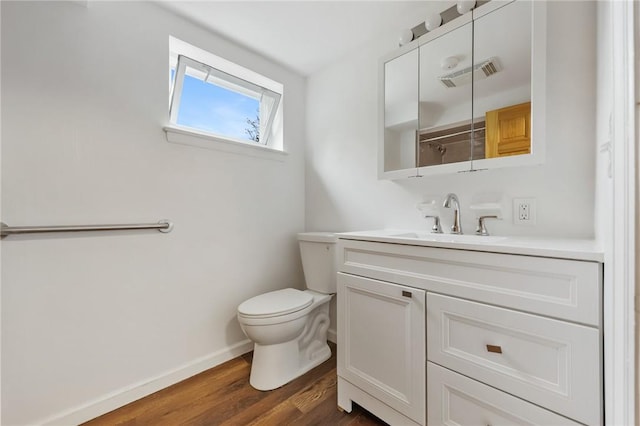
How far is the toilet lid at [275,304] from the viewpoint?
149 centimetres

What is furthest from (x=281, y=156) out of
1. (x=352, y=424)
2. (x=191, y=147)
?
(x=352, y=424)

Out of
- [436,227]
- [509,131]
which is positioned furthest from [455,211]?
[509,131]

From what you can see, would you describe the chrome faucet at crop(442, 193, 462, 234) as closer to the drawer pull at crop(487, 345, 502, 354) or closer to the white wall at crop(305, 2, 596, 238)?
the white wall at crop(305, 2, 596, 238)

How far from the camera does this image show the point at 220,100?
2.00 meters

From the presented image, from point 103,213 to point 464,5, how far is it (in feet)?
6.82

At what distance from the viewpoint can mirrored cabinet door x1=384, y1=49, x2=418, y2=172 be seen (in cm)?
155

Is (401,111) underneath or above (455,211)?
above

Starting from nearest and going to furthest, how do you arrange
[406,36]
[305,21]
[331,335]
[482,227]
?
[482,227] < [406,36] < [305,21] < [331,335]

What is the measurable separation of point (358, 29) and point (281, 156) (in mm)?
1022

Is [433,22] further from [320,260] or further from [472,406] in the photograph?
[472,406]

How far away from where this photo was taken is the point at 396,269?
3.86 ft

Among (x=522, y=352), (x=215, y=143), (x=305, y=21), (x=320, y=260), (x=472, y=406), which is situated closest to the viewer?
(x=522, y=352)

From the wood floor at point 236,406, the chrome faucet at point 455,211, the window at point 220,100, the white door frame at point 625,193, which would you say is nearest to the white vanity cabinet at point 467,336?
the wood floor at point 236,406

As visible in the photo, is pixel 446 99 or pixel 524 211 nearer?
pixel 524 211
